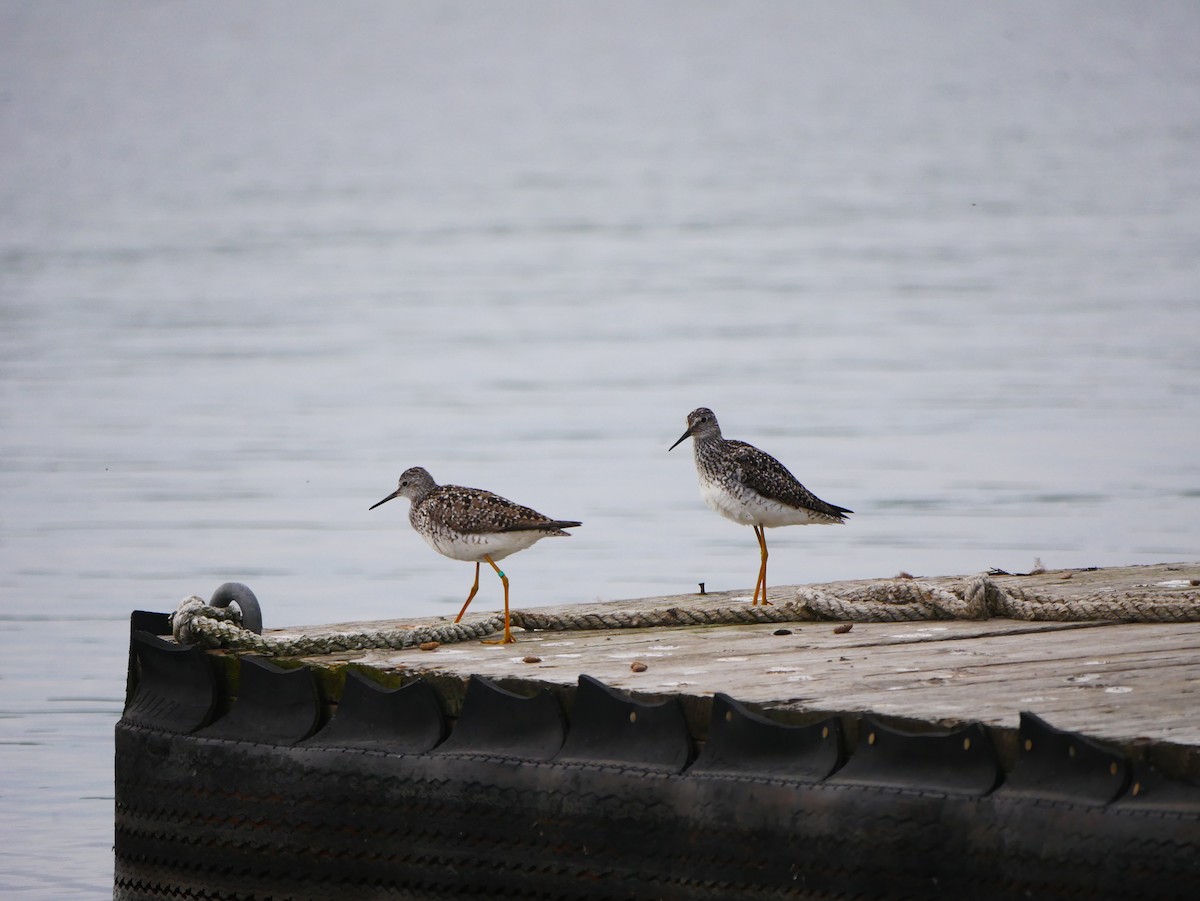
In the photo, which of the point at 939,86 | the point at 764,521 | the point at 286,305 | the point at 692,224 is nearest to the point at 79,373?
the point at 286,305

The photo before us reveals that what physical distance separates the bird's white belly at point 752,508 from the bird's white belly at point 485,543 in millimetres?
1127

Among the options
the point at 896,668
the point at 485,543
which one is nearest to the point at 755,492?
the point at 485,543

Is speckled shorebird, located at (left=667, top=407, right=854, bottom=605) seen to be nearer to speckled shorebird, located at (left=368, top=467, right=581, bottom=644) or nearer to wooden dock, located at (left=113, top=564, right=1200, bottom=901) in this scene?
wooden dock, located at (left=113, top=564, right=1200, bottom=901)

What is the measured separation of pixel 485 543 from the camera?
8.89 metres

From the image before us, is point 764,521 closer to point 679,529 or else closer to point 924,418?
point 679,529

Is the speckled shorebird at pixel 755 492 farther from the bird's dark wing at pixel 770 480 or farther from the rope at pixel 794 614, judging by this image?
the rope at pixel 794 614

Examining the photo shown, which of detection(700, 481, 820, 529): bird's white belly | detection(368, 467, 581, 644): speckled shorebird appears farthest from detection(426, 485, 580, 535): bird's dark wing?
detection(700, 481, 820, 529): bird's white belly

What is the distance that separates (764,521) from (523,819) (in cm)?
310

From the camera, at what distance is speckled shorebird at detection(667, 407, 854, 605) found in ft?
31.7

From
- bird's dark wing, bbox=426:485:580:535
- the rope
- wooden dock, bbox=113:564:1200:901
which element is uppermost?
bird's dark wing, bbox=426:485:580:535

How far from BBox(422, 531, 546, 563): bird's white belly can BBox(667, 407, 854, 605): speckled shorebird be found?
115 cm

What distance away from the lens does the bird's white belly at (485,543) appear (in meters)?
8.86

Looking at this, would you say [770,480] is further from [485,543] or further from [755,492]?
[485,543]

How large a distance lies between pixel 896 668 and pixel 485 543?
7.62 feet
